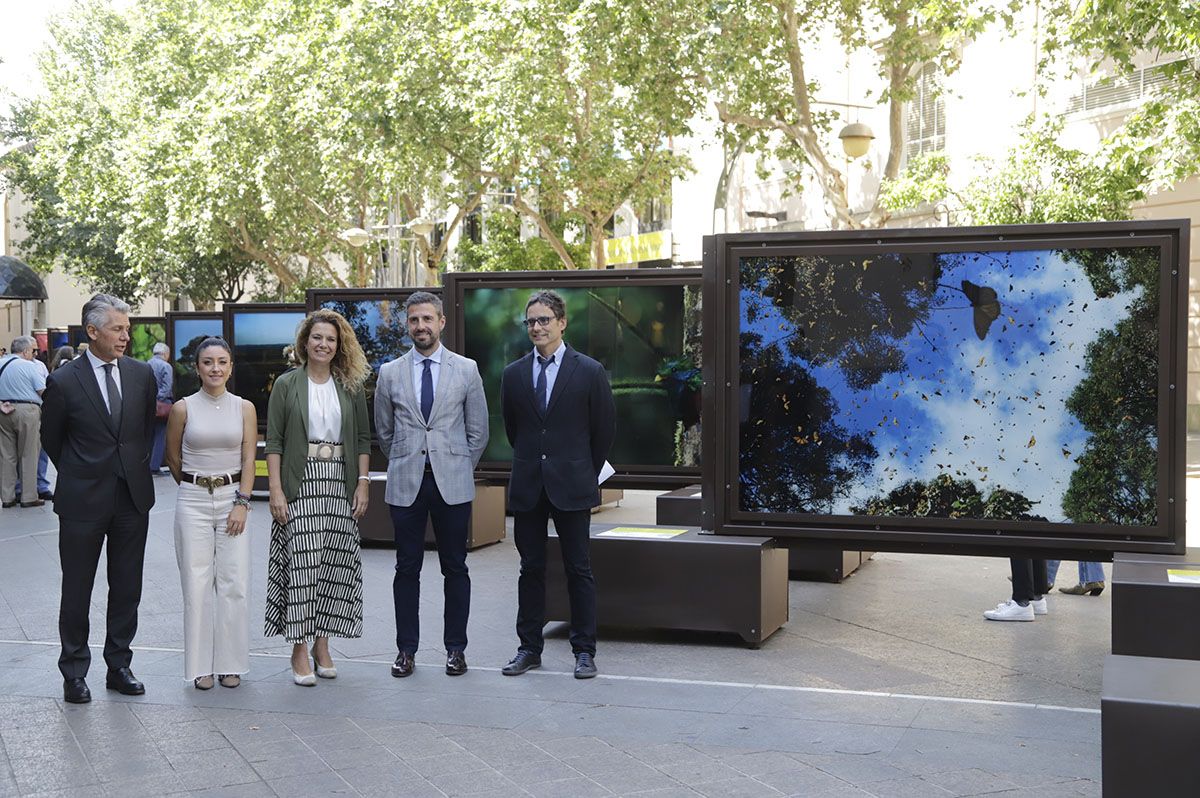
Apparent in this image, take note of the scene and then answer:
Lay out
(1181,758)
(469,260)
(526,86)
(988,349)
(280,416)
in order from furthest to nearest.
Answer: (469,260)
(526,86)
(988,349)
(280,416)
(1181,758)

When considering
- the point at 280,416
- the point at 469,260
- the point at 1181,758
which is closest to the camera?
the point at 1181,758

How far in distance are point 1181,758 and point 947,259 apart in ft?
13.5

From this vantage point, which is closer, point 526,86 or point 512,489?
point 512,489

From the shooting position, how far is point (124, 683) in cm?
737

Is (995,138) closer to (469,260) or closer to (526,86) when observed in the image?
(526,86)

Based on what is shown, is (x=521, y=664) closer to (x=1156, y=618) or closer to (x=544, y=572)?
(x=544, y=572)

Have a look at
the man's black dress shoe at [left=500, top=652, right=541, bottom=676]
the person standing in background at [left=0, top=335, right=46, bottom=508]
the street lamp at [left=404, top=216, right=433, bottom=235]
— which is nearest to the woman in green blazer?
the man's black dress shoe at [left=500, top=652, right=541, bottom=676]

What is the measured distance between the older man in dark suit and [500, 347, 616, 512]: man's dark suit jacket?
191 cm

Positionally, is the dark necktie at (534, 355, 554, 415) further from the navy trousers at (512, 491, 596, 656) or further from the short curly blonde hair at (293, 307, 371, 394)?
the short curly blonde hair at (293, 307, 371, 394)

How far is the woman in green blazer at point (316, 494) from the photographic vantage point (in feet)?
24.6

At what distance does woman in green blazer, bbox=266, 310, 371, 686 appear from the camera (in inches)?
295

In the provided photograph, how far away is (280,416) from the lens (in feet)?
24.7

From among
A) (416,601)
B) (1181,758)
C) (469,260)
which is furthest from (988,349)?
(469,260)

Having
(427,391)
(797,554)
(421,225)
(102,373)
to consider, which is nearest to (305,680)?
(427,391)
